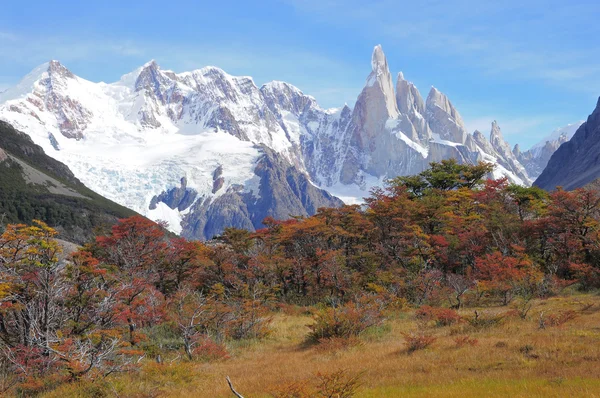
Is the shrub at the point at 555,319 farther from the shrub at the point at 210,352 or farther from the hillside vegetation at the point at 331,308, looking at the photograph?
the shrub at the point at 210,352

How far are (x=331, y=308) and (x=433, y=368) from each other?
37.3 feet

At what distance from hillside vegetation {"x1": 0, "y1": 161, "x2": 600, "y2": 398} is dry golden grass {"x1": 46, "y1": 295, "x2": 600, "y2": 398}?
7cm

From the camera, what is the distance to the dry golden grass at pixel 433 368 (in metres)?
10.5

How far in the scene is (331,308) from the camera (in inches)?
929

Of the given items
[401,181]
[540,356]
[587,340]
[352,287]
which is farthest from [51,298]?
[401,181]

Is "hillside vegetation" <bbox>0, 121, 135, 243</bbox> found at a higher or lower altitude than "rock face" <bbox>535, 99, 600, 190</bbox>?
lower

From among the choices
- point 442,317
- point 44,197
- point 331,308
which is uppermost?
point 44,197

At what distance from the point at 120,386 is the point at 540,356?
40.2 feet

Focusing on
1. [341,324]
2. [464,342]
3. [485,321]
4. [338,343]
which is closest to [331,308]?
[341,324]

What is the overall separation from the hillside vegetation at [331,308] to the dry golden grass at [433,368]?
0.07 meters

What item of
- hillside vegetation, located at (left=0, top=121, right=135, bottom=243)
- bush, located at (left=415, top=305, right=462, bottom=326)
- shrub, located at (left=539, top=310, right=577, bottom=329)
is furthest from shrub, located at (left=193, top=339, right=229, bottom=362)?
hillside vegetation, located at (left=0, top=121, right=135, bottom=243)

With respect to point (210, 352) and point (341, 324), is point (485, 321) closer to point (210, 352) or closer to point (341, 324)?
point (341, 324)

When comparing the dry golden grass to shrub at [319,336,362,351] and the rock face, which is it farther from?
the rock face

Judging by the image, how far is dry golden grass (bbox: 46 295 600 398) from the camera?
10453mm
